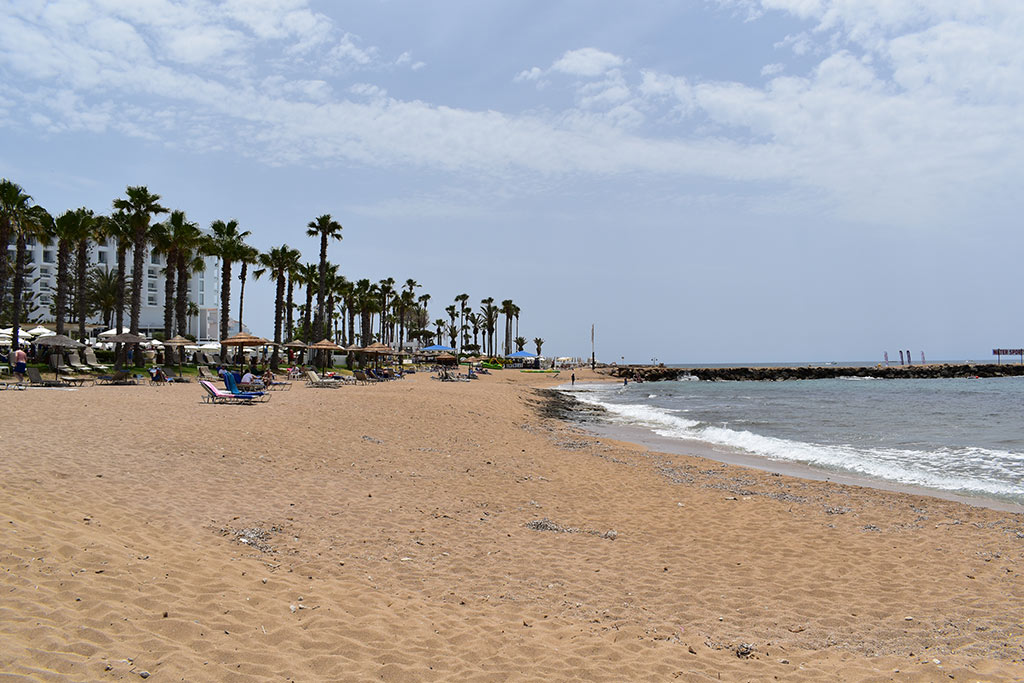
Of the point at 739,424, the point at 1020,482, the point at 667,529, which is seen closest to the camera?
the point at 667,529

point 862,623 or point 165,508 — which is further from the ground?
point 165,508

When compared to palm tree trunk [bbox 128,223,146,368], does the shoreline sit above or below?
below

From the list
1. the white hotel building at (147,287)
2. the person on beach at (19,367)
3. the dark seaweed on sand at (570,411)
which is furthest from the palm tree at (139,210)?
the white hotel building at (147,287)

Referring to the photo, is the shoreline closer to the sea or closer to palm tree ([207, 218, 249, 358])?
the sea

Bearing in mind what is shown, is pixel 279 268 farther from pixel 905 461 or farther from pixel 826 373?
pixel 826 373

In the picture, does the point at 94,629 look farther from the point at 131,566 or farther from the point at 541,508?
the point at 541,508

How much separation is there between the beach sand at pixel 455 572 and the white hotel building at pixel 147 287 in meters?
70.8

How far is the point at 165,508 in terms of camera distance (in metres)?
7.22

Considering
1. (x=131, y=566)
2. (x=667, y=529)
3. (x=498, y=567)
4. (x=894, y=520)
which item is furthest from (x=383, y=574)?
(x=894, y=520)

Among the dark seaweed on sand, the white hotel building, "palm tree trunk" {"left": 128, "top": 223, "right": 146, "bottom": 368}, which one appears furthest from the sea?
the white hotel building

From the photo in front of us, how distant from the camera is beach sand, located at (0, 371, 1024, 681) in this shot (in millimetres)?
4508

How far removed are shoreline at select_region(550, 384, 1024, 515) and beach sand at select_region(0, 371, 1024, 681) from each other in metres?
0.95

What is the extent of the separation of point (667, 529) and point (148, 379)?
2966cm

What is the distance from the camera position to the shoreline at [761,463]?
38.5 feet
